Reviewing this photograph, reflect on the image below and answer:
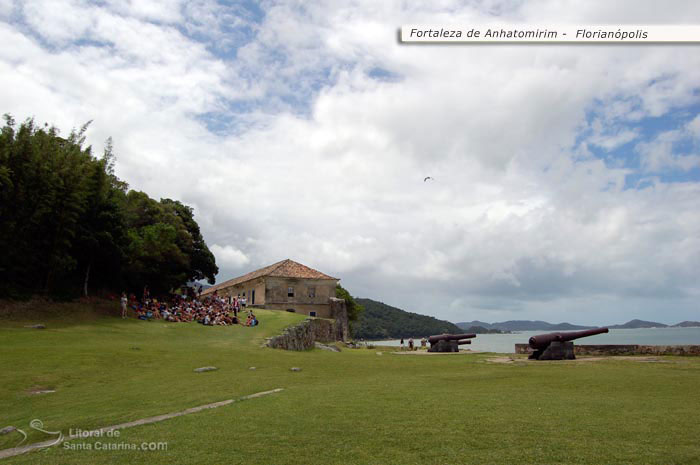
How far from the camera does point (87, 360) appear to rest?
15141 millimetres

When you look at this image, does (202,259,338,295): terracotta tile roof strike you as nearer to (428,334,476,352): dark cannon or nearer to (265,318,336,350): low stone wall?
(265,318,336,350): low stone wall

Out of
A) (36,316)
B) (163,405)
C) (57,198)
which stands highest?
Answer: (57,198)

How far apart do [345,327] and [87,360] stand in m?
40.4

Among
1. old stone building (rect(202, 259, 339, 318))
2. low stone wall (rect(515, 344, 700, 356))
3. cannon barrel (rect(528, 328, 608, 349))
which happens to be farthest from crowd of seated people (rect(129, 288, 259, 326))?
low stone wall (rect(515, 344, 700, 356))

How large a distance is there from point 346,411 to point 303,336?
25.8 m

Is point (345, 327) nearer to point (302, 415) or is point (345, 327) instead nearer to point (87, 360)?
point (87, 360)

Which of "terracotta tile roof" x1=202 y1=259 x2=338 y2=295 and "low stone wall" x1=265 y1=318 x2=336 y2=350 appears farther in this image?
"terracotta tile roof" x1=202 y1=259 x2=338 y2=295

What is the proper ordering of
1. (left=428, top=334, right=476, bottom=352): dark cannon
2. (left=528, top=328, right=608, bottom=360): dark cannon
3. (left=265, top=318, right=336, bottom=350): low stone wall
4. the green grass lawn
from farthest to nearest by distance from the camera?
(left=428, top=334, right=476, bottom=352): dark cannon, (left=265, top=318, right=336, bottom=350): low stone wall, (left=528, top=328, right=608, bottom=360): dark cannon, the green grass lawn

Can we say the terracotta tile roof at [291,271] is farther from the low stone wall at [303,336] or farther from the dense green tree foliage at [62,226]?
the dense green tree foliage at [62,226]

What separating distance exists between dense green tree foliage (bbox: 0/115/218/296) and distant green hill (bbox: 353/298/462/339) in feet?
304

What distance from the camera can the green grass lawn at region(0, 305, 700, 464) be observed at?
5867 mm

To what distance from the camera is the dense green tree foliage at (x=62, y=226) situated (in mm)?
25750

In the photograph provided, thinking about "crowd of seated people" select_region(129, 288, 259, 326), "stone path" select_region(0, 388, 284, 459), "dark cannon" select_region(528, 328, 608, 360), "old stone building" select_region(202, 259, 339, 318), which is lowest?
"stone path" select_region(0, 388, 284, 459)

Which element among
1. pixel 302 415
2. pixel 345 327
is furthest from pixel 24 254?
pixel 345 327
